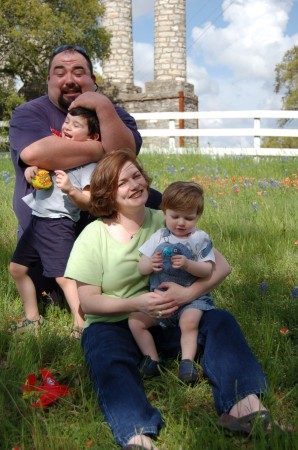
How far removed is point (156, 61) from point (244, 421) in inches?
1046

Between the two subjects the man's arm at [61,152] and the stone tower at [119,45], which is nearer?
the man's arm at [61,152]

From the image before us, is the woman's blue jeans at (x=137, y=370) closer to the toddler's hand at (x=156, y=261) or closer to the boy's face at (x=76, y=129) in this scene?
the toddler's hand at (x=156, y=261)

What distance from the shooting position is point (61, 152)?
135 inches

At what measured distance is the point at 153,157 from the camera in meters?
11.4

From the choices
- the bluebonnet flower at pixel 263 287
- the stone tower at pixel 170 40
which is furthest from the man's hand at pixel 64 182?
the stone tower at pixel 170 40

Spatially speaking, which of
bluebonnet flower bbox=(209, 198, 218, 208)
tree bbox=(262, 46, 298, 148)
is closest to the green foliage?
tree bbox=(262, 46, 298, 148)

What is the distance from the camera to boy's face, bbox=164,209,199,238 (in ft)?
9.78

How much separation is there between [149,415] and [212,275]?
83cm

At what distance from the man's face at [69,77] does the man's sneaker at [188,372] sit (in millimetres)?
1839

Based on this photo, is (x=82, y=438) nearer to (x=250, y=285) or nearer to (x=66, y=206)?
(x=66, y=206)

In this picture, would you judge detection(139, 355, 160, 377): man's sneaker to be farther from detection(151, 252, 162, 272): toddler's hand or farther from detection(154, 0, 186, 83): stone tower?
detection(154, 0, 186, 83): stone tower

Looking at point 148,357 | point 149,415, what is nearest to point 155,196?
point 148,357

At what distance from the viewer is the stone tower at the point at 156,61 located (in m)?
26.4

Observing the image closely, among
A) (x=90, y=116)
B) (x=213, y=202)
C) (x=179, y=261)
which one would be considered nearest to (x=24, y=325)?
(x=179, y=261)
